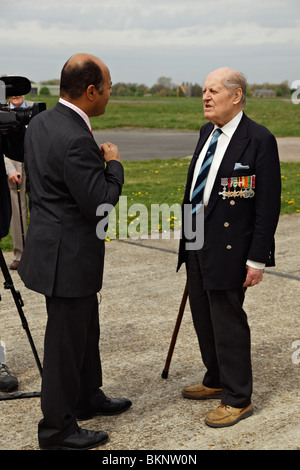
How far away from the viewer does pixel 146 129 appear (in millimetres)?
29094

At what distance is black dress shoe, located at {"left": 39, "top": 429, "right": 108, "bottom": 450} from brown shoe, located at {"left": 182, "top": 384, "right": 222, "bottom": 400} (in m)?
0.75

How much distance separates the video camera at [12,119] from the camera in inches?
138

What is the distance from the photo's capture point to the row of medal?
3.39m

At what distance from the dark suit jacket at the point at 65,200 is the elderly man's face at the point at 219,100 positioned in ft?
2.06

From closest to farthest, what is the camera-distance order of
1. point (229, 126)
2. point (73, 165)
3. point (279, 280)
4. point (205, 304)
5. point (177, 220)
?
point (73, 165) → point (229, 126) → point (205, 304) → point (279, 280) → point (177, 220)

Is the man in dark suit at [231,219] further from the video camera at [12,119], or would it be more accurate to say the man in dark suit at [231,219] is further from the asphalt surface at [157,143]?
the asphalt surface at [157,143]

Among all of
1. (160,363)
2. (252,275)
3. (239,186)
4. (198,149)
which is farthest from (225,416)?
(198,149)

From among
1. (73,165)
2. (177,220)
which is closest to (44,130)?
(73,165)

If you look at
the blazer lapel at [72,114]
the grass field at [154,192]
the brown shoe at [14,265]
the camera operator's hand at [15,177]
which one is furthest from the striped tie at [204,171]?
the grass field at [154,192]

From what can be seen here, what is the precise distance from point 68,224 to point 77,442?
113cm

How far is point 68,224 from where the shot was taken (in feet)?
9.94

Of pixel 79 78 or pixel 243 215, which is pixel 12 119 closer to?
pixel 79 78
